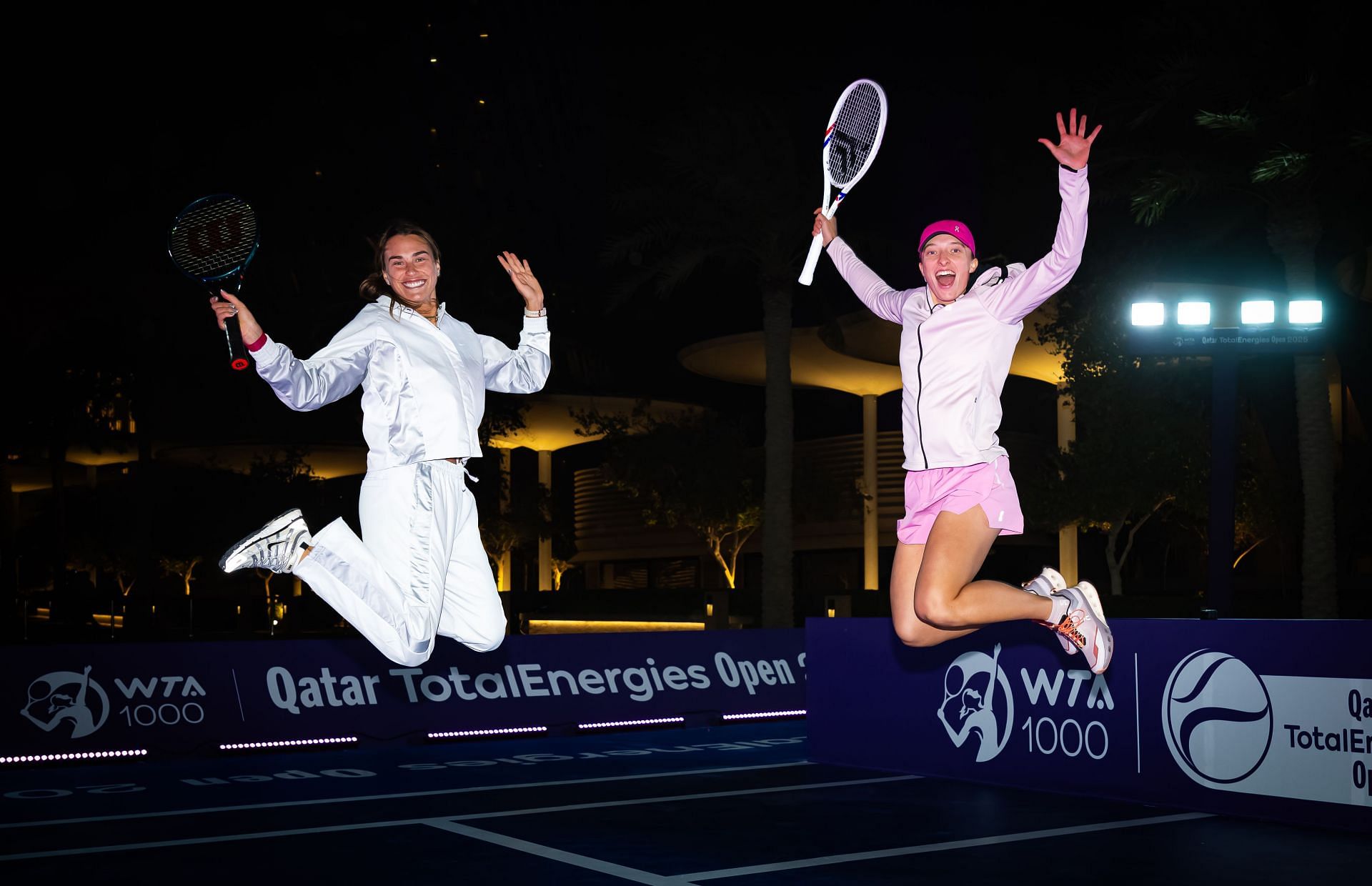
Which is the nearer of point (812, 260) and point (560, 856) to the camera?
point (812, 260)

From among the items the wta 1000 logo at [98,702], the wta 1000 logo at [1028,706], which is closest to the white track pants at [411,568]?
the wta 1000 logo at [1028,706]

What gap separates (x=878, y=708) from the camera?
1408 centimetres

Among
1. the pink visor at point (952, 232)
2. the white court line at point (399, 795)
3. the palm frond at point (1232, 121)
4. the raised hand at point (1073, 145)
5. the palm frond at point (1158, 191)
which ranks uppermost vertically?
the palm frond at point (1232, 121)

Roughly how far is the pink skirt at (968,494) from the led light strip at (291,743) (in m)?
11.2

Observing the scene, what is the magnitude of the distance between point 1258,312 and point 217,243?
14.3m

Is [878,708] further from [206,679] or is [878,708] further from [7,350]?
[7,350]

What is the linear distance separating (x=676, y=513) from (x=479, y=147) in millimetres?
16212

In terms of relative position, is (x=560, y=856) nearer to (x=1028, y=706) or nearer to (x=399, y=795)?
(x=399, y=795)

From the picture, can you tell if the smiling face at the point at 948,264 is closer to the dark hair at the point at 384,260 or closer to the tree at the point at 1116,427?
the dark hair at the point at 384,260

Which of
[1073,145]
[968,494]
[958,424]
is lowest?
[968,494]

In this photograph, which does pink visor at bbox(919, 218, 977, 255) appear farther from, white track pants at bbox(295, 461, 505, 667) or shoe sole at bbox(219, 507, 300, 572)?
shoe sole at bbox(219, 507, 300, 572)

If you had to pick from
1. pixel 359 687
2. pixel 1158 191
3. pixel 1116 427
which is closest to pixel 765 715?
pixel 359 687

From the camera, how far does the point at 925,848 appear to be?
30.9ft

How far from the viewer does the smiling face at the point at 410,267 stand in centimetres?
514
